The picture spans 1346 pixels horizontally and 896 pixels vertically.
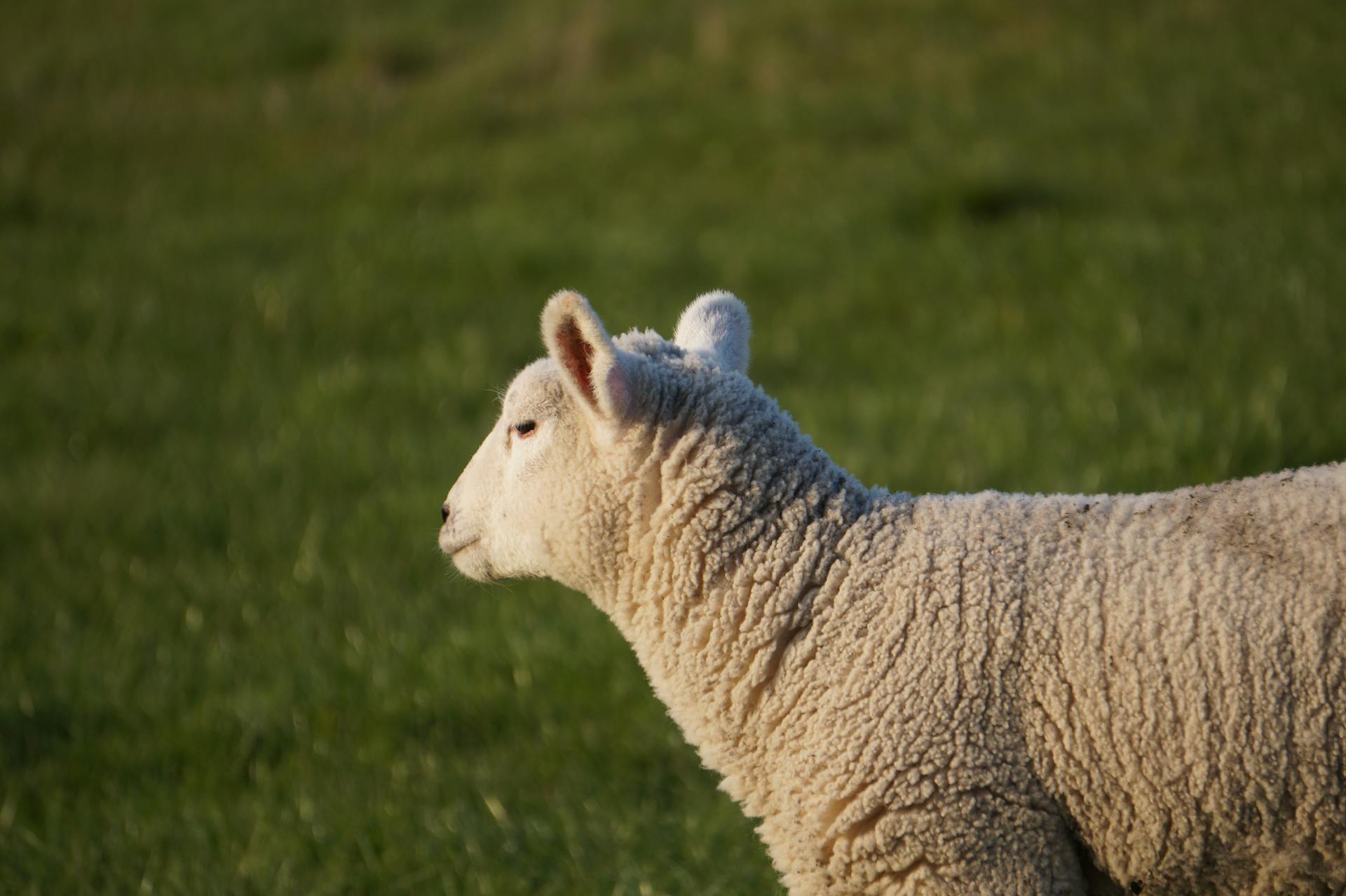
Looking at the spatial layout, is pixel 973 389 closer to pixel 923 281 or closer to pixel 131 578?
pixel 923 281

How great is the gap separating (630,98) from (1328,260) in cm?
663

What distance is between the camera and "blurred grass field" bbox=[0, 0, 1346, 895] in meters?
4.66

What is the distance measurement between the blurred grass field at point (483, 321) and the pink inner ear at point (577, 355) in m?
1.58

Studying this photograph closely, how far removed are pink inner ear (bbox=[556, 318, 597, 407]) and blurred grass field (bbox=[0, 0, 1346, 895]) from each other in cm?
158

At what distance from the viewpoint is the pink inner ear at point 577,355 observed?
9.21 feet

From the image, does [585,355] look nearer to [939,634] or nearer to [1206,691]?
[939,634]

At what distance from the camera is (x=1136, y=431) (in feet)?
20.3

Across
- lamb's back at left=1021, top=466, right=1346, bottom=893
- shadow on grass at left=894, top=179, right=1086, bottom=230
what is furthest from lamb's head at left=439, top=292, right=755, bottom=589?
shadow on grass at left=894, top=179, right=1086, bottom=230

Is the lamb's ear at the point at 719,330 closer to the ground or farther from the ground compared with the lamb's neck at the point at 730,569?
farther from the ground

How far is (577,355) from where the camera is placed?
9.41 ft

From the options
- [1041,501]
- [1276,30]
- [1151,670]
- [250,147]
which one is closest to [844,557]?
[1041,501]

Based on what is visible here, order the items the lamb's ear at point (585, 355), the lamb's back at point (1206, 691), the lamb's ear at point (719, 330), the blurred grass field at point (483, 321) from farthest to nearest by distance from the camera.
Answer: the blurred grass field at point (483, 321) → the lamb's ear at point (719, 330) → the lamb's ear at point (585, 355) → the lamb's back at point (1206, 691)

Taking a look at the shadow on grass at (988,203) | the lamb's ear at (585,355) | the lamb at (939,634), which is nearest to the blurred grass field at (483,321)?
the shadow on grass at (988,203)

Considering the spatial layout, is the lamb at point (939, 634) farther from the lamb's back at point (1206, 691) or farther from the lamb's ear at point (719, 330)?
the lamb's ear at point (719, 330)
